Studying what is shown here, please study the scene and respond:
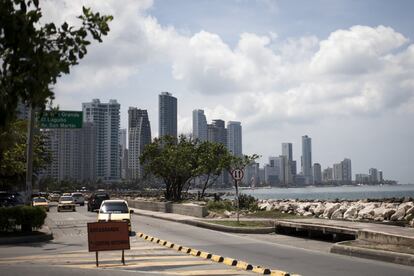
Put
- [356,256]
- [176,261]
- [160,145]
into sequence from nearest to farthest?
[176,261] → [356,256] → [160,145]

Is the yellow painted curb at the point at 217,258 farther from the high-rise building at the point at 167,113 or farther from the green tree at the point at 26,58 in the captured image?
the high-rise building at the point at 167,113

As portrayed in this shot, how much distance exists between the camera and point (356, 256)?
15734mm

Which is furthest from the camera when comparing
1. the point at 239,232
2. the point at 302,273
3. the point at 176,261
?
the point at 239,232

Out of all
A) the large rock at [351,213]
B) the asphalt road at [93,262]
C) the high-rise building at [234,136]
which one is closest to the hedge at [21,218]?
the asphalt road at [93,262]

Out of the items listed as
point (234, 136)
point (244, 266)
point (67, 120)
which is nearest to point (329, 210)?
point (67, 120)

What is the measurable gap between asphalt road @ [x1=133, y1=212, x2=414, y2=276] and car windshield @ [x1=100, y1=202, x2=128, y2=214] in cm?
166

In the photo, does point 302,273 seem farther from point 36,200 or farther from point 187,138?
point 187,138

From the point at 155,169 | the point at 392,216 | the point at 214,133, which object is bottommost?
the point at 392,216

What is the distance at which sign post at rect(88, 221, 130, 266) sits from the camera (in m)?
13.7

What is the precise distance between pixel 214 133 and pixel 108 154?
39.4 meters

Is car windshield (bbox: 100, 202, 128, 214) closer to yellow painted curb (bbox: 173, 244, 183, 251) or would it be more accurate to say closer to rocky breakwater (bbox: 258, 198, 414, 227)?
yellow painted curb (bbox: 173, 244, 183, 251)

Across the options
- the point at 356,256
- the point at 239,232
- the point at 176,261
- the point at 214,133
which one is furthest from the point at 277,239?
the point at 214,133

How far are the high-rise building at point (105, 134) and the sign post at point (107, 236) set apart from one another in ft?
198

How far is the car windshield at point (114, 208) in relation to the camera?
24.7m
